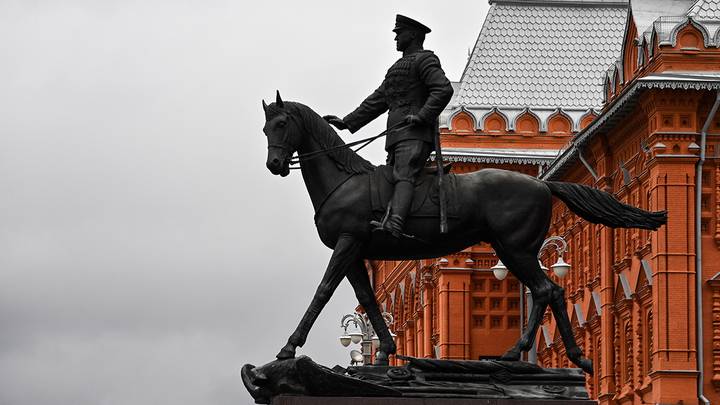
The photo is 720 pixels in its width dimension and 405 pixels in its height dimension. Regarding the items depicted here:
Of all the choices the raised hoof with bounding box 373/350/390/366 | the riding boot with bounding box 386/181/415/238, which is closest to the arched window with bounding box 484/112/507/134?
the raised hoof with bounding box 373/350/390/366

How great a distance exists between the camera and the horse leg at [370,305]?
26.7m

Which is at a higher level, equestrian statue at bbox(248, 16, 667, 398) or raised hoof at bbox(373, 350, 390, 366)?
equestrian statue at bbox(248, 16, 667, 398)

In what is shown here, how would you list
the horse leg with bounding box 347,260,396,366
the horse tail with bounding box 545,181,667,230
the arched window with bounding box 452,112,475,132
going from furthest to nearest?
the arched window with bounding box 452,112,475,132
the horse tail with bounding box 545,181,667,230
the horse leg with bounding box 347,260,396,366

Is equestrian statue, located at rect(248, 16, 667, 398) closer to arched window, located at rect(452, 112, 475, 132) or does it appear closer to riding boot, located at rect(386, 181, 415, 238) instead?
riding boot, located at rect(386, 181, 415, 238)

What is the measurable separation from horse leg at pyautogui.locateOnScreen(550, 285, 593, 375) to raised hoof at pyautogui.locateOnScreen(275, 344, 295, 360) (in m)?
2.92

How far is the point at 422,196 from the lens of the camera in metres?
26.5

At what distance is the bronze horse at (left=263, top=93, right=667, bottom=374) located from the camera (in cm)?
2647

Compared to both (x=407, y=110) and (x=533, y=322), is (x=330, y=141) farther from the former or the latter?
(x=533, y=322)

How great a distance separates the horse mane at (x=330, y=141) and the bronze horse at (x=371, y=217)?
0.01 metres

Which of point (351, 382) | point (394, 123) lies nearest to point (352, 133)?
point (394, 123)

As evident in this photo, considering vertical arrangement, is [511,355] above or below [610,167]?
below

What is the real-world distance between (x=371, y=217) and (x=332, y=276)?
2.45 feet

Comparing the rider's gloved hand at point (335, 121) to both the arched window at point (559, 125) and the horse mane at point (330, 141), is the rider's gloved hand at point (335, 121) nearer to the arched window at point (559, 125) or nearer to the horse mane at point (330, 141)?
the horse mane at point (330, 141)

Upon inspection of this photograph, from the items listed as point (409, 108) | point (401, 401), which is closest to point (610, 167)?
point (409, 108)
